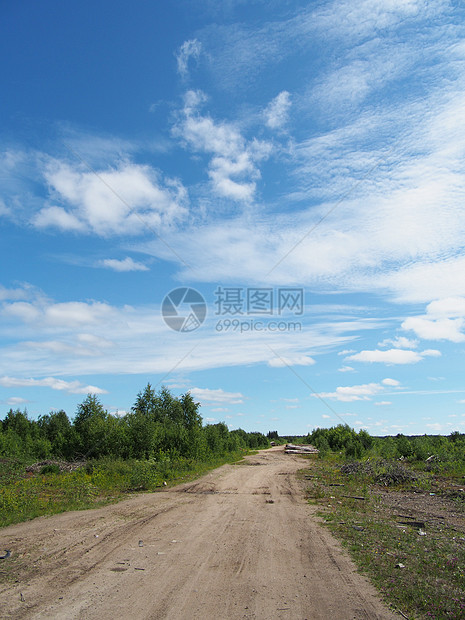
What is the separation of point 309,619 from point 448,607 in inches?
72.4

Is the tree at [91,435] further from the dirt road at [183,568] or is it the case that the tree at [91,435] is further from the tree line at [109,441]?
the dirt road at [183,568]

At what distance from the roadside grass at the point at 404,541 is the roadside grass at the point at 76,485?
7294mm

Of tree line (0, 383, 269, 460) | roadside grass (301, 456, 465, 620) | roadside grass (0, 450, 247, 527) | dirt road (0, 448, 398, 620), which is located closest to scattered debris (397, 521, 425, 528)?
roadside grass (301, 456, 465, 620)

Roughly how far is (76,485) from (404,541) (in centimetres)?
1297

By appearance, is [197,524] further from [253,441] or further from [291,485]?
[253,441]

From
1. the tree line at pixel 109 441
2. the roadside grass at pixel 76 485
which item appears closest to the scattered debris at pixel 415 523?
the roadside grass at pixel 76 485

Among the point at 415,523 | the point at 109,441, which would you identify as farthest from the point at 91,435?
the point at 415,523

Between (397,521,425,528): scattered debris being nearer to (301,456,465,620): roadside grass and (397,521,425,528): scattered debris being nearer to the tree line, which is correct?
(301,456,465,620): roadside grass

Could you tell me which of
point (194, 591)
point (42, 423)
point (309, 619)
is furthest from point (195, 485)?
point (42, 423)

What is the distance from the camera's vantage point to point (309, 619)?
4.74 metres

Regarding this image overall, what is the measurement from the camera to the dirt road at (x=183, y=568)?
507cm

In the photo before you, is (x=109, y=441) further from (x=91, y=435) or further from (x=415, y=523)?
(x=415, y=523)

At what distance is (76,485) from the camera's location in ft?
52.0

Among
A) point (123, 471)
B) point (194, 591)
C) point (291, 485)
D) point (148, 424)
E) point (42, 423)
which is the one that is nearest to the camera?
point (194, 591)
